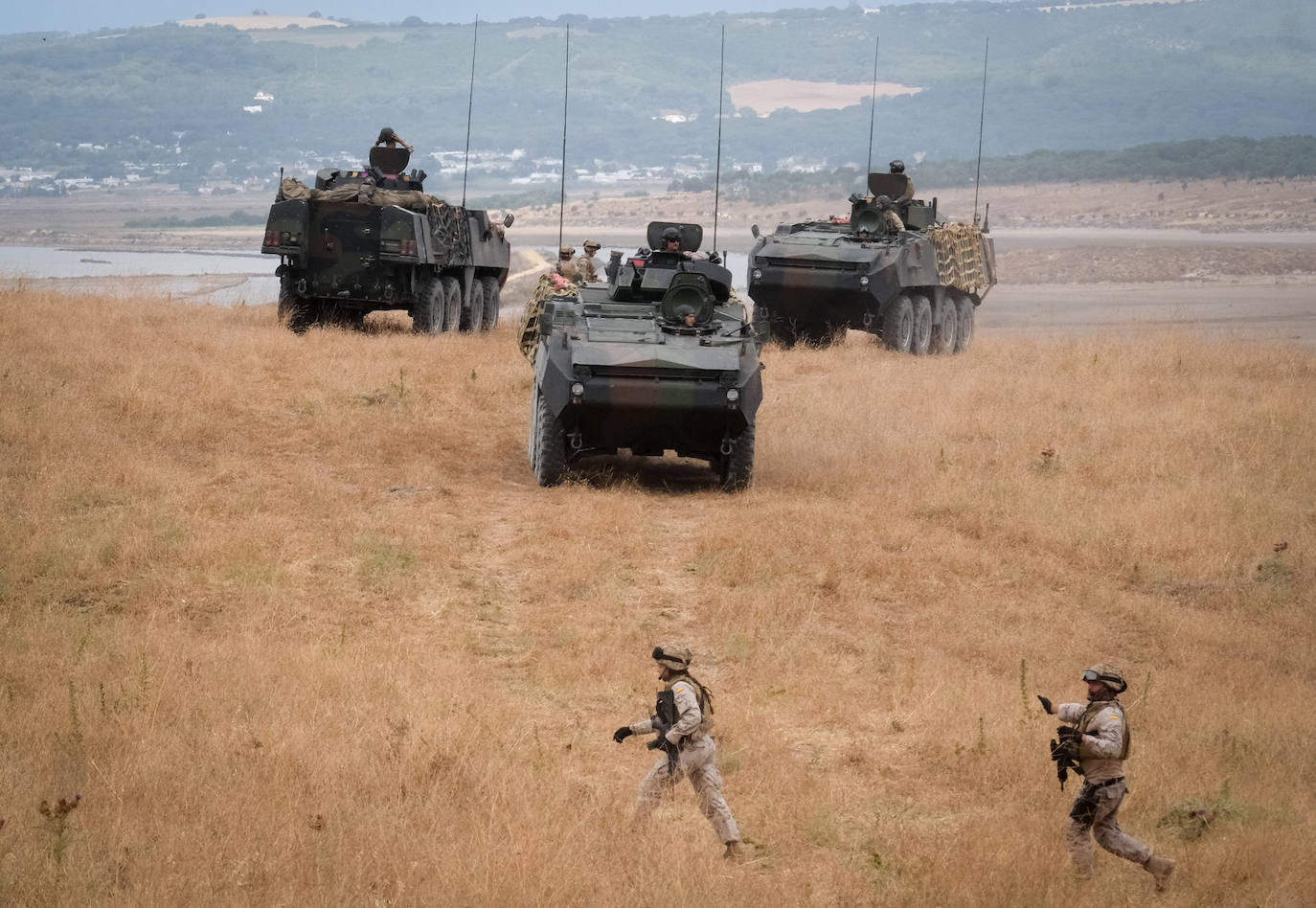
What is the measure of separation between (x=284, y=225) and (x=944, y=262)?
9.05 metres

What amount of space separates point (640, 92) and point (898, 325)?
154 m

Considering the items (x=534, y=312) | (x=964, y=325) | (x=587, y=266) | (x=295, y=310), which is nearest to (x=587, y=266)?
(x=587, y=266)

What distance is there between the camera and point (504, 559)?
11.9 meters

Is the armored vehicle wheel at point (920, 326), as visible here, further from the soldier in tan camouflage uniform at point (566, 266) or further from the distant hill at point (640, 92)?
the distant hill at point (640, 92)

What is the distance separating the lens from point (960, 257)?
2550cm

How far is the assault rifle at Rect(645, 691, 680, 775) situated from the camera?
7.17m

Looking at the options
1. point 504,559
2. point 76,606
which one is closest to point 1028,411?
point 504,559

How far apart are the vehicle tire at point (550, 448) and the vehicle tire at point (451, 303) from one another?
951 centimetres

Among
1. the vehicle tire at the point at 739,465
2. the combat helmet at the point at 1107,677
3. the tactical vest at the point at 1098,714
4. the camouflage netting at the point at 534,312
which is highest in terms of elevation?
the camouflage netting at the point at 534,312

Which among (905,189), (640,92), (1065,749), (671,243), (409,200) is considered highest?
(640,92)

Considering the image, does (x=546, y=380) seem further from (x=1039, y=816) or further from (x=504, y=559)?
(x=1039, y=816)

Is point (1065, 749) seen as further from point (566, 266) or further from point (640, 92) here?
point (640, 92)

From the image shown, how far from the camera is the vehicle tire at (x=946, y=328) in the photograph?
25172 millimetres

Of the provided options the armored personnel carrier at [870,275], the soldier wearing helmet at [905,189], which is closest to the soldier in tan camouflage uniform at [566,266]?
the armored personnel carrier at [870,275]
